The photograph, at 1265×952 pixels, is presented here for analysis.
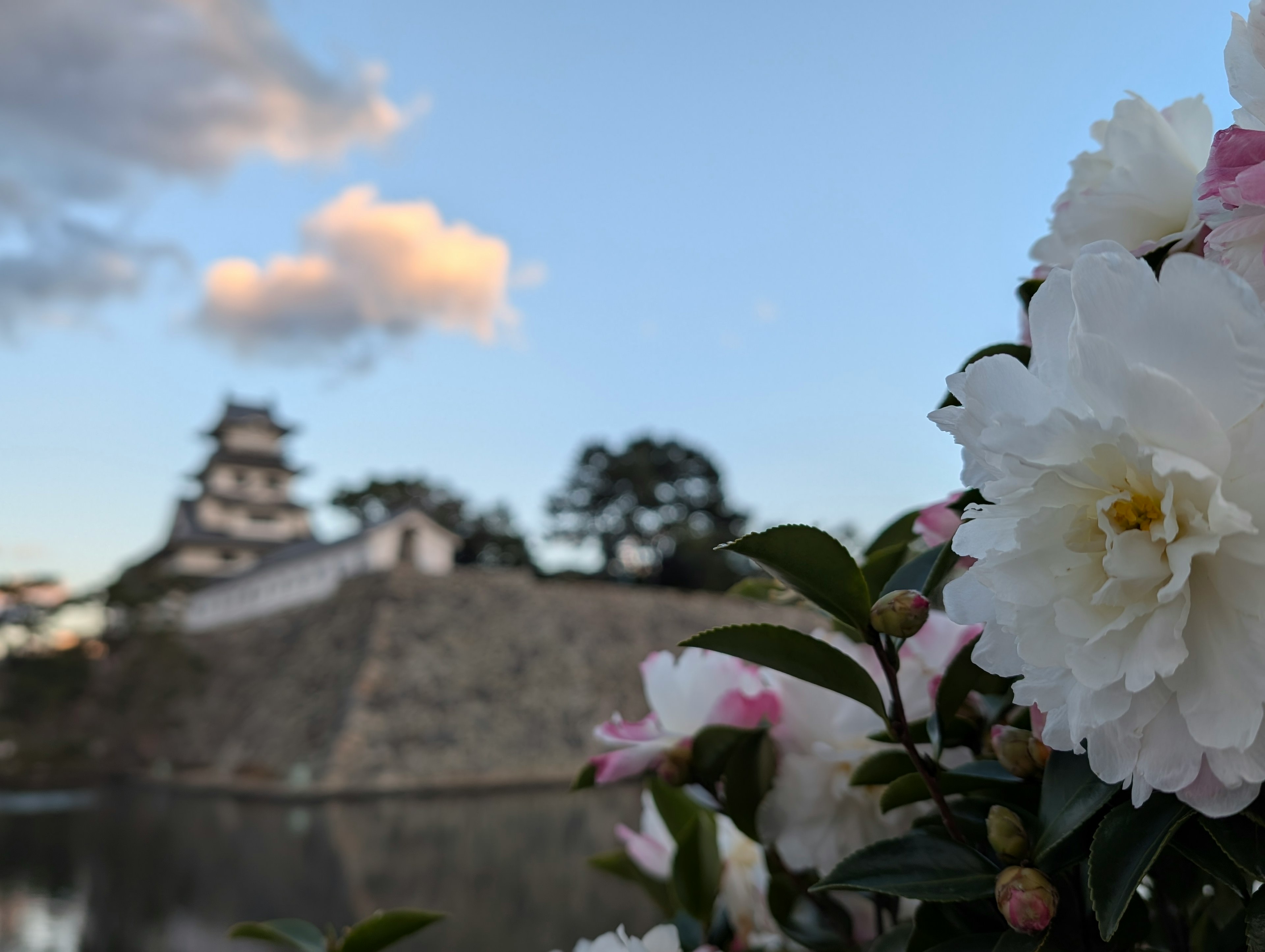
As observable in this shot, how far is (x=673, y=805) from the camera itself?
51 cm

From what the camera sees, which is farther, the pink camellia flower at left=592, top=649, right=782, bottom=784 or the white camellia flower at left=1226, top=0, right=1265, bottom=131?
the pink camellia flower at left=592, top=649, right=782, bottom=784

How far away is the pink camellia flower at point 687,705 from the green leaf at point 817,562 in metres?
0.11

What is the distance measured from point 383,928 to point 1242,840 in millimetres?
310

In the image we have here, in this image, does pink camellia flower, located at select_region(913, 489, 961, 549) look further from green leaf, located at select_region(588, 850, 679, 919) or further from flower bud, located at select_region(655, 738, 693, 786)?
green leaf, located at select_region(588, 850, 679, 919)

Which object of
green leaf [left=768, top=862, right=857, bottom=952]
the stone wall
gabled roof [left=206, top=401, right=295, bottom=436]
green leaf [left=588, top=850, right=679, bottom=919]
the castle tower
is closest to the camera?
green leaf [left=768, top=862, right=857, bottom=952]

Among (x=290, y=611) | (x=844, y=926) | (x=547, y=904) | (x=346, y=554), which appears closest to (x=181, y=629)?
(x=290, y=611)

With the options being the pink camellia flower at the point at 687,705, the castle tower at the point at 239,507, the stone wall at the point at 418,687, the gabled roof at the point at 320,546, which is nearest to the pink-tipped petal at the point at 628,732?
the pink camellia flower at the point at 687,705

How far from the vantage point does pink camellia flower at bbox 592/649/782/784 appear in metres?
0.38

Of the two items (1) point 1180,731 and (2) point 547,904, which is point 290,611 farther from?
(1) point 1180,731

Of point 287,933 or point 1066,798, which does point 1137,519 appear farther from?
point 287,933

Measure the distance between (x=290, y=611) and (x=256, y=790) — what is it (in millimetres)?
2886

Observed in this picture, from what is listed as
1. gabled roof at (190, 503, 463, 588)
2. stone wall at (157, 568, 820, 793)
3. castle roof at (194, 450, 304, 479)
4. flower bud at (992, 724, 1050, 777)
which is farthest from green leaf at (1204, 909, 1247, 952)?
castle roof at (194, 450, 304, 479)

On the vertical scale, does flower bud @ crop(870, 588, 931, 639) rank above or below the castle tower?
below

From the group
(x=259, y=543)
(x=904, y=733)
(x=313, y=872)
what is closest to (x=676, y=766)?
(x=904, y=733)
